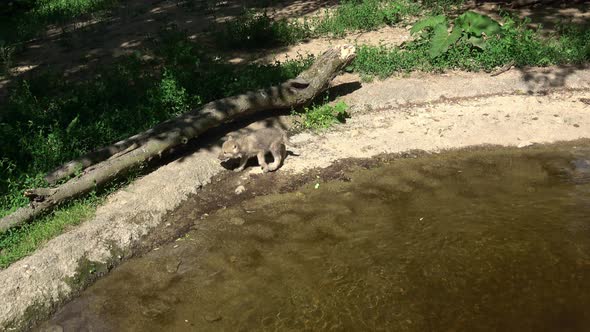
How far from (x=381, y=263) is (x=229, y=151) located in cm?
294

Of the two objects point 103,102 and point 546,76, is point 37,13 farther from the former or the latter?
point 546,76

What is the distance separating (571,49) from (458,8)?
344 centimetres

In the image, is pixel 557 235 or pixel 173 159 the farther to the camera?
pixel 173 159

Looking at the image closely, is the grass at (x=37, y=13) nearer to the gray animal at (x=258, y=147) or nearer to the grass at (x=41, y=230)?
the grass at (x=41, y=230)

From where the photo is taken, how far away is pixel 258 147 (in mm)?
8156

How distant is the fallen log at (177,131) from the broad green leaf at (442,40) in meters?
1.83

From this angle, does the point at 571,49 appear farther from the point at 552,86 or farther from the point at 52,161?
the point at 52,161

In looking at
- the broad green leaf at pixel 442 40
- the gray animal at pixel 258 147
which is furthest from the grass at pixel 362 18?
the gray animal at pixel 258 147

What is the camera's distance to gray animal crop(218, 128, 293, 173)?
8.05 meters

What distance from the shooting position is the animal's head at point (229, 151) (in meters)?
8.02

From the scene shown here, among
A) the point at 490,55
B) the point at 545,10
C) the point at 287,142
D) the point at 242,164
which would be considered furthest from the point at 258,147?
the point at 545,10

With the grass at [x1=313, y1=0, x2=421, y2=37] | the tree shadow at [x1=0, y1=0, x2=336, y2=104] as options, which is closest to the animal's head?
the tree shadow at [x1=0, y1=0, x2=336, y2=104]

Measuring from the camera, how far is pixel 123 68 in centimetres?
1098

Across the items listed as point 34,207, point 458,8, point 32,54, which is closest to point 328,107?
point 34,207
